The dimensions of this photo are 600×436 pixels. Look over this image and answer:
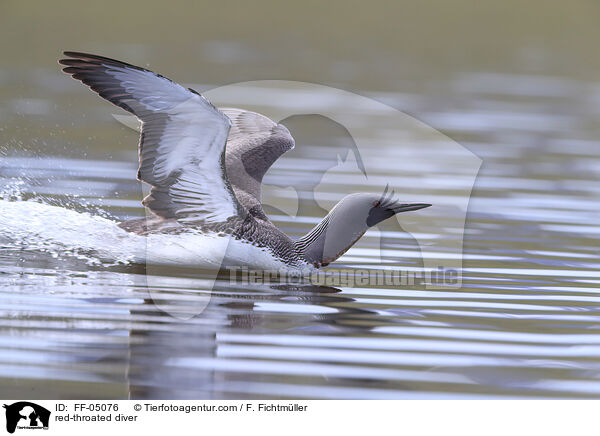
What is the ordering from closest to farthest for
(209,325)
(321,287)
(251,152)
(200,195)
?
(209,325)
(321,287)
(200,195)
(251,152)

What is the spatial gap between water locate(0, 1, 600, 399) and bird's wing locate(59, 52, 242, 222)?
530mm

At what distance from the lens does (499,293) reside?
7535mm

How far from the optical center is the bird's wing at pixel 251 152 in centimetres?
877

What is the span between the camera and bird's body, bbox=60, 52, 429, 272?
7211 mm

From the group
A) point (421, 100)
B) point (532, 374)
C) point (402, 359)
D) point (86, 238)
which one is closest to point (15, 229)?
point (86, 238)

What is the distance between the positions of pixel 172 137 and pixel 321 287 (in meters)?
1.47

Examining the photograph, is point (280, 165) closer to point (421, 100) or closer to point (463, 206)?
point (463, 206)

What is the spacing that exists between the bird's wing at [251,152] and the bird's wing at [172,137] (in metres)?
0.63

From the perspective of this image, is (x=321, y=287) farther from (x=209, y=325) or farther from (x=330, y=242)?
(x=209, y=325)

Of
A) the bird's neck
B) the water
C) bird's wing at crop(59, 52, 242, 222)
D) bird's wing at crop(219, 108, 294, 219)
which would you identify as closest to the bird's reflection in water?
the water

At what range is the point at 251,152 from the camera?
9.16 meters

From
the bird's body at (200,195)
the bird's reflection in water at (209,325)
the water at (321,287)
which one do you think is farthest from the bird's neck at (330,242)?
the bird's reflection in water at (209,325)

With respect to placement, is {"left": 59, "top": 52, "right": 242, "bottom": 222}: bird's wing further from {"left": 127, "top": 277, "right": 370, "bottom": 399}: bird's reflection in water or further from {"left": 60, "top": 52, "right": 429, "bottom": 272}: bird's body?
{"left": 127, "top": 277, "right": 370, "bottom": 399}: bird's reflection in water

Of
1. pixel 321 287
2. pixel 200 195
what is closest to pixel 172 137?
pixel 200 195
